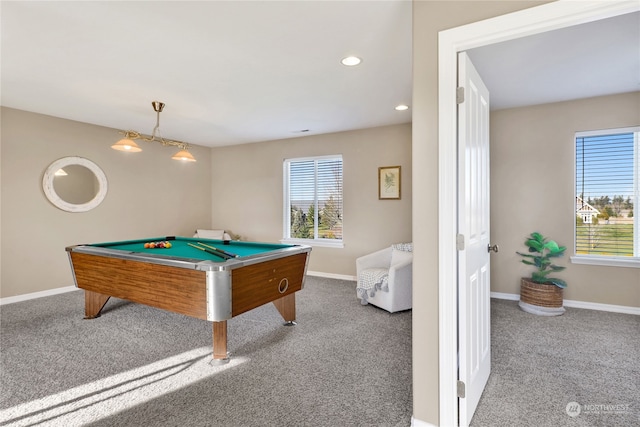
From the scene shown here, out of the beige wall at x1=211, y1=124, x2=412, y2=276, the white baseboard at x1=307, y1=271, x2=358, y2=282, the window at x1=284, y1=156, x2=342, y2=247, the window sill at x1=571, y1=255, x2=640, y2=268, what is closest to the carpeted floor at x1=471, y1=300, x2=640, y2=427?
the window sill at x1=571, y1=255, x2=640, y2=268

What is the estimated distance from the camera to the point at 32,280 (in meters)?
4.16

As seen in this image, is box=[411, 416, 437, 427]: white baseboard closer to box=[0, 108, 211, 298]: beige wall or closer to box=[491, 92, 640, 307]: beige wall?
box=[491, 92, 640, 307]: beige wall

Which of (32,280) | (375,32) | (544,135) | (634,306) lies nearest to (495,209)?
(544,135)

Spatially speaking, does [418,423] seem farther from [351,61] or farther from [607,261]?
[607,261]

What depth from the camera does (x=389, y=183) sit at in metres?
4.81

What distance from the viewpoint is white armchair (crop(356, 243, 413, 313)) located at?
3477 millimetres

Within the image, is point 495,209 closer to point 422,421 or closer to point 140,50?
point 422,421

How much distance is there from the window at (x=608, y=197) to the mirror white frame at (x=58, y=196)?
6.41 m

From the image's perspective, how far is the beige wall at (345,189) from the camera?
479 cm

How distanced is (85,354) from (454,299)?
2.88 m

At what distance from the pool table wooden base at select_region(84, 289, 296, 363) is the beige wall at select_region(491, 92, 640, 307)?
9.00 feet

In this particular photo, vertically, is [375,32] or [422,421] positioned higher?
[375,32]

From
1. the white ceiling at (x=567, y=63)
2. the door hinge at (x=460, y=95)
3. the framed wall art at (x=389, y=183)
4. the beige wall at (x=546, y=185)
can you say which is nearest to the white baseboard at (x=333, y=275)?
the framed wall art at (x=389, y=183)

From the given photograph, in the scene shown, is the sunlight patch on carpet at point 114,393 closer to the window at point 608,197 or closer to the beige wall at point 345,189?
the beige wall at point 345,189
